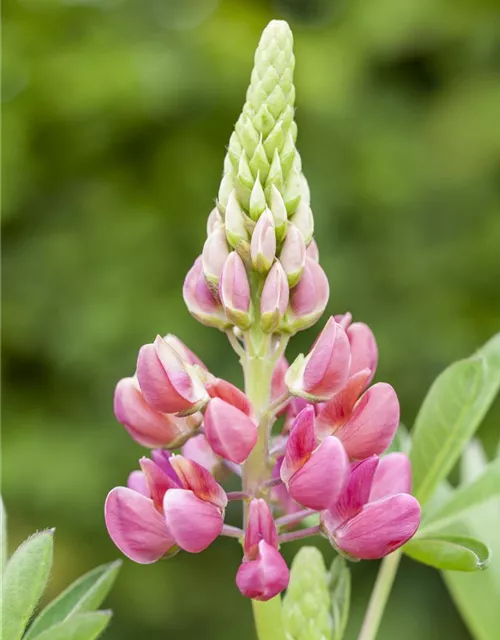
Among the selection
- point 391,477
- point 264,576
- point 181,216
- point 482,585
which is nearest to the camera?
point 264,576

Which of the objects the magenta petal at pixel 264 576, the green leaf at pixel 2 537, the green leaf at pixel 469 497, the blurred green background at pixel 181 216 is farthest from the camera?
the blurred green background at pixel 181 216

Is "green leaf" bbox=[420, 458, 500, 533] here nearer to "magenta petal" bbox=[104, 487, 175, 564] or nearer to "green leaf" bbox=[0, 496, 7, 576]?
"magenta petal" bbox=[104, 487, 175, 564]

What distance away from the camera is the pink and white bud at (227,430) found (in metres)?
0.80

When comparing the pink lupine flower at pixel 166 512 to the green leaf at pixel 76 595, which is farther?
the green leaf at pixel 76 595

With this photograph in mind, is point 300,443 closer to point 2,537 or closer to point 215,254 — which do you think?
point 215,254

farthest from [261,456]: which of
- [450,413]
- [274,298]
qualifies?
[450,413]

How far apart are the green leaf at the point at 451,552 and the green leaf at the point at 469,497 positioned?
0.25 ft

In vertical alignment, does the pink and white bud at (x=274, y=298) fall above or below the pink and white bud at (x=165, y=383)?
above

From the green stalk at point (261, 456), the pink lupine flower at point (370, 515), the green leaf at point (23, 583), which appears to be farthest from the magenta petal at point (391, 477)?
the green leaf at point (23, 583)

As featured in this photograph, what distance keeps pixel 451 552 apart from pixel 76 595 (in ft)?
1.26

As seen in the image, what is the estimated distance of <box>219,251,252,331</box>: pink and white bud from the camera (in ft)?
2.84

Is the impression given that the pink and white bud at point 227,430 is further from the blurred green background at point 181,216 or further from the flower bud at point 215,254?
the blurred green background at point 181,216

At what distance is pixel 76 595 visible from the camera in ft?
3.02

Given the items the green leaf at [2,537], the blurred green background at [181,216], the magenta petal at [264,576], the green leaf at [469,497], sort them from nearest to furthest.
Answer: the magenta petal at [264,576], the green leaf at [2,537], the green leaf at [469,497], the blurred green background at [181,216]
